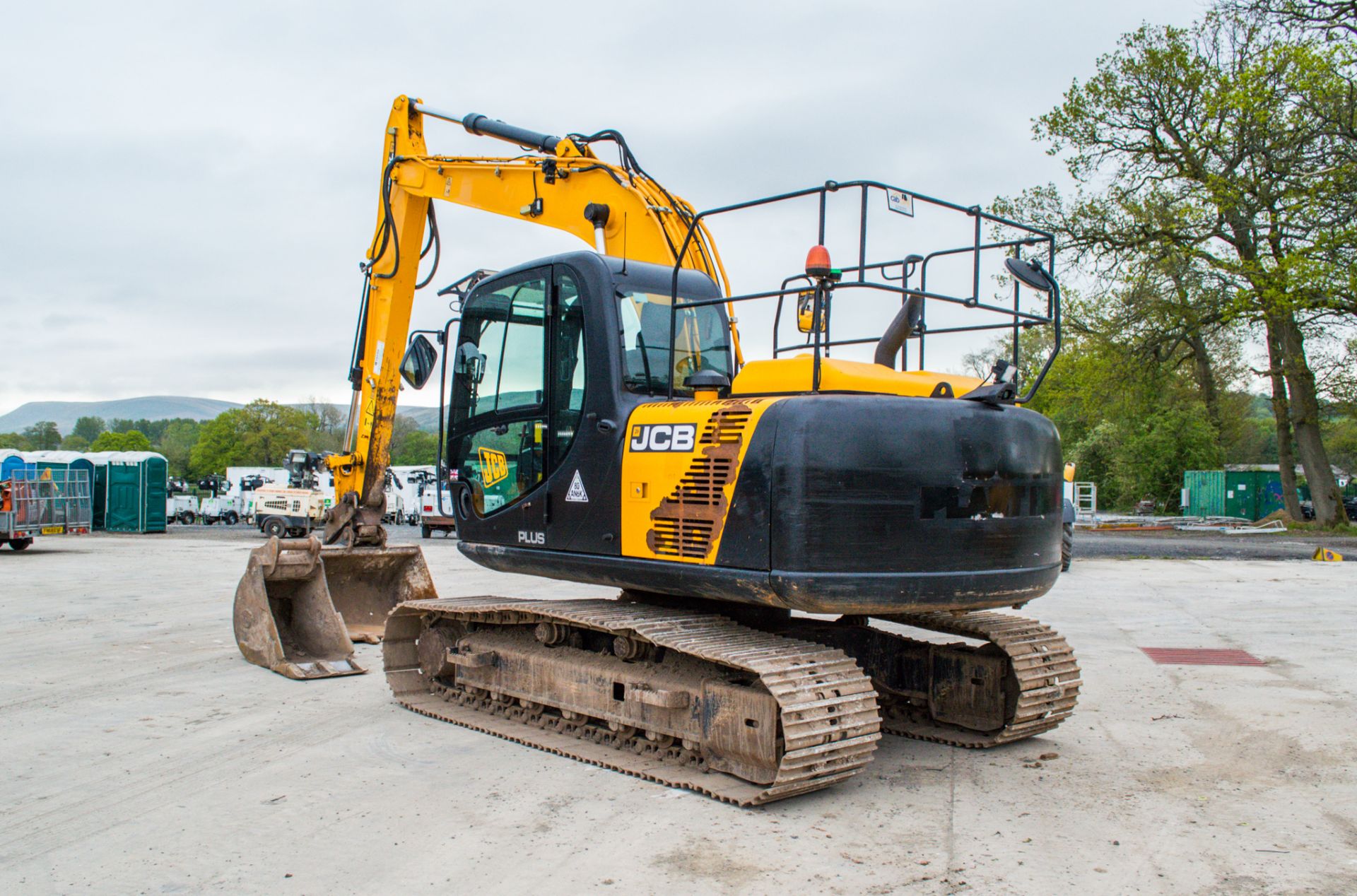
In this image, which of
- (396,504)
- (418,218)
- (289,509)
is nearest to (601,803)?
(418,218)

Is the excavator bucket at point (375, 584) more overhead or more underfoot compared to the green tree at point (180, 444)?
more underfoot

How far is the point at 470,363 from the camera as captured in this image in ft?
23.5

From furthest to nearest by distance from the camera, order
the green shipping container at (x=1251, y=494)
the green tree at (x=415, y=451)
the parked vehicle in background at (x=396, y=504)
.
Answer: the green tree at (x=415, y=451), the green shipping container at (x=1251, y=494), the parked vehicle in background at (x=396, y=504)

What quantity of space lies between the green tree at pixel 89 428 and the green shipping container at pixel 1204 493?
15951cm

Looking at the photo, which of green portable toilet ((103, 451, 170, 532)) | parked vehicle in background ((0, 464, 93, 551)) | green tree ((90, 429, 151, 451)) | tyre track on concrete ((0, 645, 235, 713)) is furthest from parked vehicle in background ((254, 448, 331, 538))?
green tree ((90, 429, 151, 451))

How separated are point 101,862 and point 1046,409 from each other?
166 feet

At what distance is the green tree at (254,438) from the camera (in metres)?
92.7

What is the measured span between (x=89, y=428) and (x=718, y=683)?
18363 cm

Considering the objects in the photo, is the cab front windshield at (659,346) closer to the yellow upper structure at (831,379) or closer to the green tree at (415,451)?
the yellow upper structure at (831,379)

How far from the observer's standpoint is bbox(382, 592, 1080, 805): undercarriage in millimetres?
5145

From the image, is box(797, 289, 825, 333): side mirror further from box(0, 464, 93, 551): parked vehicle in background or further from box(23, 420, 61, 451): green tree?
box(23, 420, 61, 451): green tree

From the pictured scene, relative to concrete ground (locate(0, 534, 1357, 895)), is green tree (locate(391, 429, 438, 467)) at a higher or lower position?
higher

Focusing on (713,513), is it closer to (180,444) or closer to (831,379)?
(831,379)

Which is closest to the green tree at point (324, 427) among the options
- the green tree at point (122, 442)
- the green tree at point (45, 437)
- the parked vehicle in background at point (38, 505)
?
the green tree at point (122, 442)
